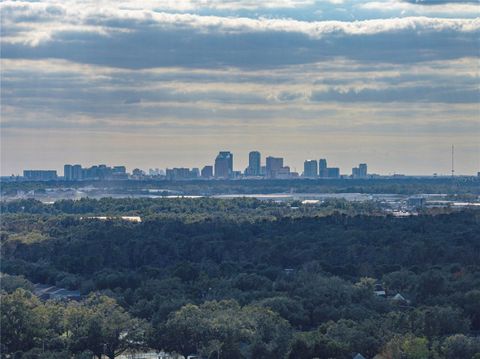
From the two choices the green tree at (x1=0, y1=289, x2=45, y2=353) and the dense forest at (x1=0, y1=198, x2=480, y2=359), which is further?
the green tree at (x1=0, y1=289, x2=45, y2=353)

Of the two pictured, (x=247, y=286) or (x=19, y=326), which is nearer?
(x=19, y=326)

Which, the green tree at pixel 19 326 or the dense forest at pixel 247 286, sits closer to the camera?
the dense forest at pixel 247 286

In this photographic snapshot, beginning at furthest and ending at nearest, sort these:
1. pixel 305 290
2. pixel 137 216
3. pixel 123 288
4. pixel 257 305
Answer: pixel 137 216, pixel 123 288, pixel 305 290, pixel 257 305

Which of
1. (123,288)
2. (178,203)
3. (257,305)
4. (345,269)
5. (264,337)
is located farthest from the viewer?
(178,203)

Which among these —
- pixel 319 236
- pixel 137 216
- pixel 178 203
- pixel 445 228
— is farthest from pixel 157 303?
pixel 178 203

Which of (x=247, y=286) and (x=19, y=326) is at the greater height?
(x=247, y=286)

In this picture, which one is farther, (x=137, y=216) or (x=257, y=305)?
(x=137, y=216)

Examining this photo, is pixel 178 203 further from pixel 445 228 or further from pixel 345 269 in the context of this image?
pixel 345 269
